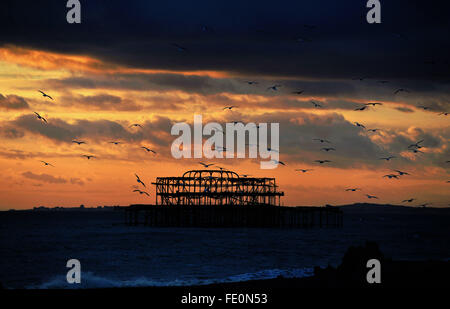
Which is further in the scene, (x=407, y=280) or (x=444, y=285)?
(x=407, y=280)

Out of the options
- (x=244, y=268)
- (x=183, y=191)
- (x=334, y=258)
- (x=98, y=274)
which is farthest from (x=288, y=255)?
(x=183, y=191)

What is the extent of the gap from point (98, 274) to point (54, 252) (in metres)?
18.1

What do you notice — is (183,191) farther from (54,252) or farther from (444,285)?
(444,285)

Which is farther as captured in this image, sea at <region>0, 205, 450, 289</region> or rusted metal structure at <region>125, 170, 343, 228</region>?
rusted metal structure at <region>125, 170, 343, 228</region>

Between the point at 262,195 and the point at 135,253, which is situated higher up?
the point at 262,195

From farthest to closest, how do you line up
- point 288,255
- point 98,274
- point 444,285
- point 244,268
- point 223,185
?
point 223,185 → point 288,255 → point 244,268 → point 98,274 → point 444,285

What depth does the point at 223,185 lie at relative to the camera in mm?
87812

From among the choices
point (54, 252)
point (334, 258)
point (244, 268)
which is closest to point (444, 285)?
point (244, 268)

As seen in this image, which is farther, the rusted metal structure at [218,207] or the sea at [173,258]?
the rusted metal structure at [218,207]

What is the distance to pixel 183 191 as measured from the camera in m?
88.2
